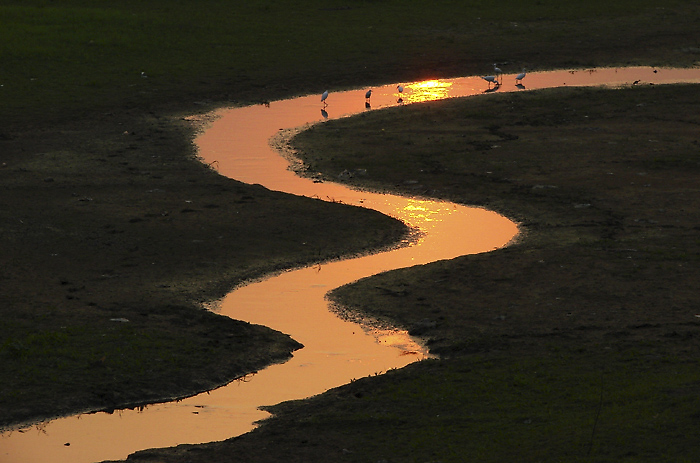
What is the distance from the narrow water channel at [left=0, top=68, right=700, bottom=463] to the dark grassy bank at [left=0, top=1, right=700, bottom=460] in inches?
11.8

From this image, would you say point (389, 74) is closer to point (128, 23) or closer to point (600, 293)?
point (128, 23)

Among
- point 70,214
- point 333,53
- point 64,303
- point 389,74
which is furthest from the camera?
point 333,53

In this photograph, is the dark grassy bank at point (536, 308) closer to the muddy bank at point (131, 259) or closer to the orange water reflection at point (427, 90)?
the muddy bank at point (131, 259)

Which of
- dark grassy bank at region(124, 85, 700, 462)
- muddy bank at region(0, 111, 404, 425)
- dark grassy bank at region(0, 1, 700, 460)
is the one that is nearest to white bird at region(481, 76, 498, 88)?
dark grassy bank at region(0, 1, 700, 460)

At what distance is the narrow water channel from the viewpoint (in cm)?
865

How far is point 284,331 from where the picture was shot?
11.1 metres

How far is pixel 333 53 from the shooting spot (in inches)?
1138

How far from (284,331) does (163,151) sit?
8720 mm

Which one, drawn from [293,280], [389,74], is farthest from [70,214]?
[389,74]

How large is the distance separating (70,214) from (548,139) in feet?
28.5

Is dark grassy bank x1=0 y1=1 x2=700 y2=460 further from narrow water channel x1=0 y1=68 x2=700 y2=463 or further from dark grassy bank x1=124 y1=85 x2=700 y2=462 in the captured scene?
dark grassy bank x1=124 y1=85 x2=700 y2=462

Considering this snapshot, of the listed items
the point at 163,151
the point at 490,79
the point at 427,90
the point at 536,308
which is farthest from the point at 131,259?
the point at 490,79

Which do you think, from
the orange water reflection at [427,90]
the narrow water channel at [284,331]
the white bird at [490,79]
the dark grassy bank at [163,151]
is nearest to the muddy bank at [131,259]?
the dark grassy bank at [163,151]

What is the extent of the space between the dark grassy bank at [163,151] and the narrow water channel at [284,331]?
11.8 inches
